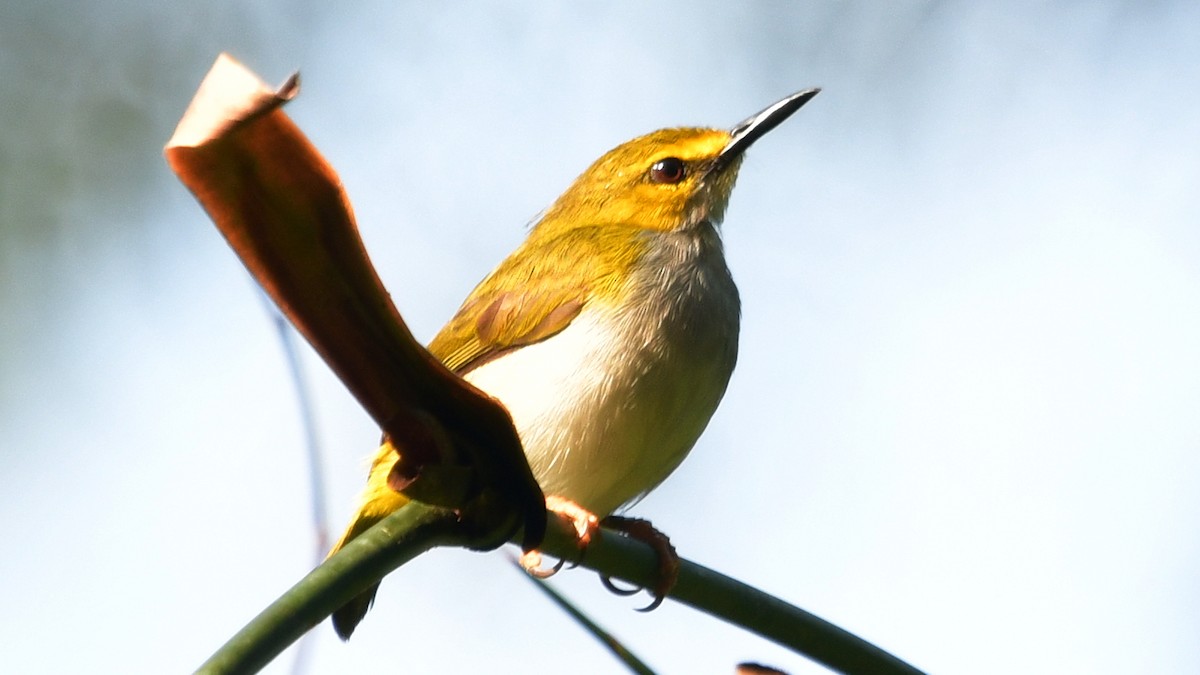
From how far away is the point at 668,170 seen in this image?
463cm

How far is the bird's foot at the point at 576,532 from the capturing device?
1939 millimetres

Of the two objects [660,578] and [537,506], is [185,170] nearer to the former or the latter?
[537,506]

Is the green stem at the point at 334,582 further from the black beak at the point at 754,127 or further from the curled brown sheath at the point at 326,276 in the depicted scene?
the black beak at the point at 754,127

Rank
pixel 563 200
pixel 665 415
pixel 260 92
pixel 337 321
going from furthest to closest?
pixel 563 200, pixel 665 415, pixel 337 321, pixel 260 92

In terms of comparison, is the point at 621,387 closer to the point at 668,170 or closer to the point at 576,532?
the point at 668,170

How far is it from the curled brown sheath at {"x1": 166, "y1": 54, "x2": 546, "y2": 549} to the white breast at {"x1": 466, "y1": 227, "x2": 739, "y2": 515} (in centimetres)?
206

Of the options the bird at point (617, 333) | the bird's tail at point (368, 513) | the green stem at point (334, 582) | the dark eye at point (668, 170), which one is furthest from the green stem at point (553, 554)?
the dark eye at point (668, 170)

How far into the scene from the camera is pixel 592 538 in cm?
204

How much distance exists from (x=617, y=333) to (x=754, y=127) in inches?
46.0

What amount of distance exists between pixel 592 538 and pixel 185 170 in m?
1.16

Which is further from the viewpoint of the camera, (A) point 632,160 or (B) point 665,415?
(A) point 632,160

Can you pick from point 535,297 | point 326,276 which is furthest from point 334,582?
point 535,297

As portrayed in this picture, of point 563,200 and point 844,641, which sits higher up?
point 563,200

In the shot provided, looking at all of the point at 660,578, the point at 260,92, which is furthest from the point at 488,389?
the point at 260,92
